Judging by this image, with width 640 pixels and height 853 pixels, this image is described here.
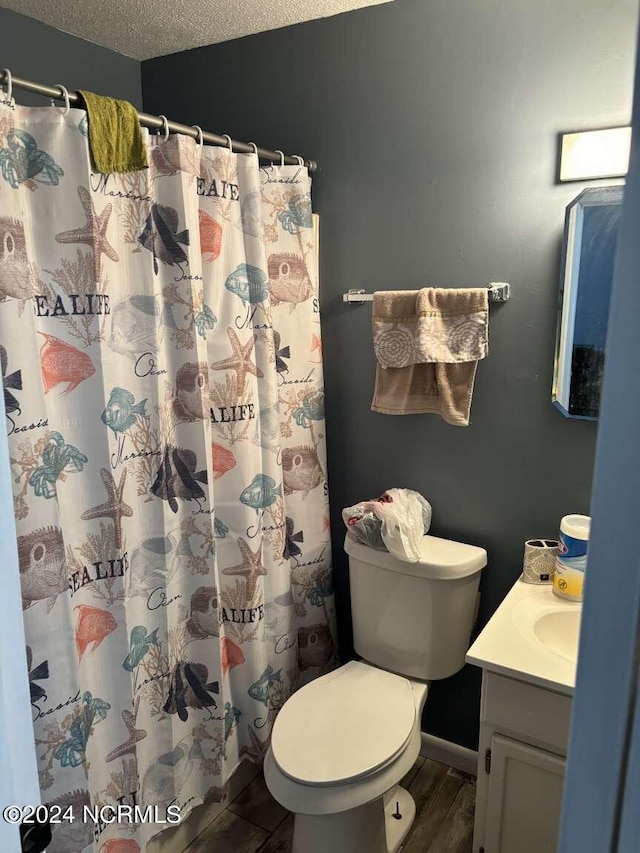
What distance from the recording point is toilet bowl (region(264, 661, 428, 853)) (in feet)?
4.83

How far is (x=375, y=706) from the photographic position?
169 centimetres

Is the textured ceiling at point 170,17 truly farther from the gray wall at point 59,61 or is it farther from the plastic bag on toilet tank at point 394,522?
the plastic bag on toilet tank at point 394,522

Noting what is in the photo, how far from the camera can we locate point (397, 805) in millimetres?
1908

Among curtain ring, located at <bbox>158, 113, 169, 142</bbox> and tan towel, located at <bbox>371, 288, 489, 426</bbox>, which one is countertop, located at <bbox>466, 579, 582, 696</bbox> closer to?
tan towel, located at <bbox>371, 288, 489, 426</bbox>

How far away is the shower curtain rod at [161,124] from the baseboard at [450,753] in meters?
2.01

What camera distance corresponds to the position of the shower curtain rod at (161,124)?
1.27 metres

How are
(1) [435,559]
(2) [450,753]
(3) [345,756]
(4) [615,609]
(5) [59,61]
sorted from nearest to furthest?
(4) [615,609] → (3) [345,756] → (1) [435,559] → (5) [59,61] → (2) [450,753]

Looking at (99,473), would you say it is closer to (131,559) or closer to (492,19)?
(131,559)

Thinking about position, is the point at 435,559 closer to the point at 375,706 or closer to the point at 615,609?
the point at 375,706

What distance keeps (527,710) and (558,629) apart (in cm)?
28

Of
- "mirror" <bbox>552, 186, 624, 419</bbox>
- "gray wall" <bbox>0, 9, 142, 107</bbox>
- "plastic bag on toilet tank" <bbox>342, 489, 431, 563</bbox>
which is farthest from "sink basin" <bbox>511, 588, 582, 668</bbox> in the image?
"gray wall" <bbox>0, 9, 142, 107</bbox>

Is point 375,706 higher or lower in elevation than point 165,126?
lower

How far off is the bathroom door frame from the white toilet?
112 cm

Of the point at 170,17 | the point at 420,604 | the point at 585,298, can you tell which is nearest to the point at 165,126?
the point at 170,17
